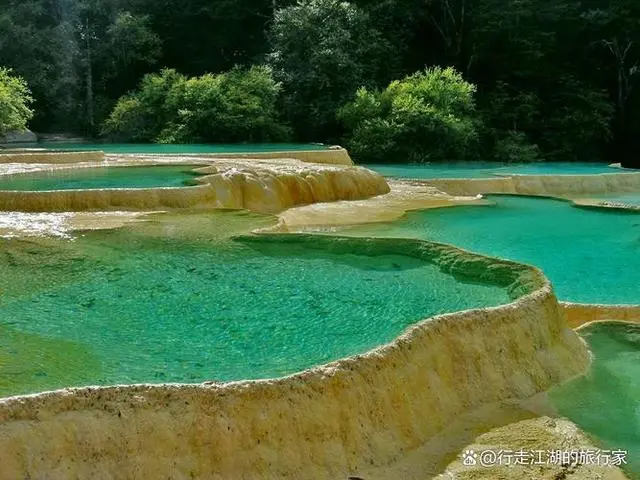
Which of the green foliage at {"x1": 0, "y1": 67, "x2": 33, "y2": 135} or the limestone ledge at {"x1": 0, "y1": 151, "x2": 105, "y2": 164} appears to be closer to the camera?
the limestone ledge at {"x1": 0, "y1": 151, "x2": 105, "y2": 164}

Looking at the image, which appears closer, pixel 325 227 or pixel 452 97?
pixel 325 227

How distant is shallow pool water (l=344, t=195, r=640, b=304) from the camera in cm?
845

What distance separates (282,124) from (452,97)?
195 inches

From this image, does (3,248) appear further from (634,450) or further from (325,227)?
(634,450)

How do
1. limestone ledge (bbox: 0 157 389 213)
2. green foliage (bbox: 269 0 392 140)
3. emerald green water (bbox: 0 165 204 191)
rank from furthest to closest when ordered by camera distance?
green foliage (bbox: 269 0 392 140)
emerald green water (bbox: 0 165 204 191)
limestone ledge (bbox: 0 157 389 213)

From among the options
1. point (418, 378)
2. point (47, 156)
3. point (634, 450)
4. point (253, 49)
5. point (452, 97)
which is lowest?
point (634, 450)

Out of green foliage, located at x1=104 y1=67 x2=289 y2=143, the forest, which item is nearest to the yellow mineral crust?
the forest

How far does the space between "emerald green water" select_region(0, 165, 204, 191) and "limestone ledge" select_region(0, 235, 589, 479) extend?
20.9 feet

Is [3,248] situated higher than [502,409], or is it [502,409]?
[3,248]

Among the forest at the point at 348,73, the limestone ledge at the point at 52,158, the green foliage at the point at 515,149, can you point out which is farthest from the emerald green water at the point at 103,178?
the green foliage at the point at 515,149

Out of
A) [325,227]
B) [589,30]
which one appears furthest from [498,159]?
[325,227]

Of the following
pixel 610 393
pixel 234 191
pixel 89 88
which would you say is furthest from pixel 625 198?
pixel 89 88

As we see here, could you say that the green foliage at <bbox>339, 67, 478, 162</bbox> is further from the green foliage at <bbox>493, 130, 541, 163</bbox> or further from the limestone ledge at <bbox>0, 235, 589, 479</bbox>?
the limestone ledge at <bbox>0, 235, 589, 479</bbox>

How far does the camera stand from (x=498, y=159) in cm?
2256
